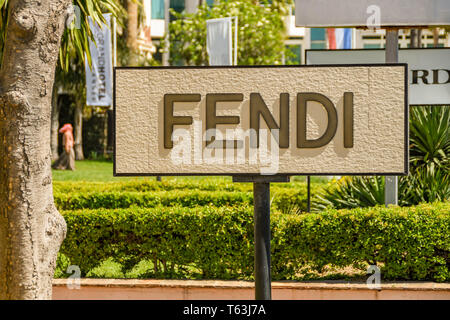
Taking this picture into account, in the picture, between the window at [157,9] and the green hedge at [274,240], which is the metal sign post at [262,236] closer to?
the green hedge at [274,240]

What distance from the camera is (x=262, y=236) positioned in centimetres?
338

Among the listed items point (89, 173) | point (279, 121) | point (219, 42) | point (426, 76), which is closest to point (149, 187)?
point (426, 76)

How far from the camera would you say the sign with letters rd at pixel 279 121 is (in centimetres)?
322

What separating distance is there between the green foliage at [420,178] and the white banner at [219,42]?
7051mm

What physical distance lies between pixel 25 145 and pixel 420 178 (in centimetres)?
659

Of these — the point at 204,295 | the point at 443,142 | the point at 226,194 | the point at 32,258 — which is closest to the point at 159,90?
the point at 32,258

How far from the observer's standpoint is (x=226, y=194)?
9922 mm

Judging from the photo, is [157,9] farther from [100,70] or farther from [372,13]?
[372,13]

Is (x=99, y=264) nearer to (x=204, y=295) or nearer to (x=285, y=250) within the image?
(x=204, y=295)

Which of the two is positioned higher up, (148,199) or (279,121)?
(279,121)

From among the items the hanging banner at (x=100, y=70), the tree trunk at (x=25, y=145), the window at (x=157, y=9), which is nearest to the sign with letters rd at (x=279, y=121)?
the tree trunk at (x=25, y=145)

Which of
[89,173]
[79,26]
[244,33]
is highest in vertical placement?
[244,33]

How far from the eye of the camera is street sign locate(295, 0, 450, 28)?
253 inches

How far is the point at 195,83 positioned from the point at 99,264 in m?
4.49
